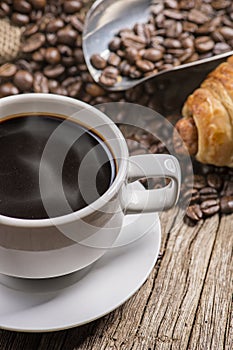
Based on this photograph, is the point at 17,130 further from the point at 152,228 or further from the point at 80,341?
the point at 80,341

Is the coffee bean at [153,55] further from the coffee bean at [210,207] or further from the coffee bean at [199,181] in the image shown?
the coffee bean at [210,207]

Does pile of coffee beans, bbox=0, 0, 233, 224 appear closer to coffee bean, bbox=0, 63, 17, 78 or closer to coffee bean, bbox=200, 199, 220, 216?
coffee bean, bbox=0, 63, 17, 78

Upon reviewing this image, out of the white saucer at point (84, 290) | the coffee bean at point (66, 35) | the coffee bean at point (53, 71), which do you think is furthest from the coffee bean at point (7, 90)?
the white saucer at point (84, 290)

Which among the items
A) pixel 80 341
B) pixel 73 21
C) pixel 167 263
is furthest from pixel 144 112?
pixel 80 341

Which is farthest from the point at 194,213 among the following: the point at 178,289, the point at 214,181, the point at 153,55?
the point at 153,55

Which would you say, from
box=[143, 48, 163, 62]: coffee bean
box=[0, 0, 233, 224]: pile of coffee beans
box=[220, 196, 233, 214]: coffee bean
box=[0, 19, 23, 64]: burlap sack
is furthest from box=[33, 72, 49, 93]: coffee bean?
box=[220, 196, 233, 214]: coffee bean

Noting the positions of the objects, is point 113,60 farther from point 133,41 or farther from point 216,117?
point 216,117
